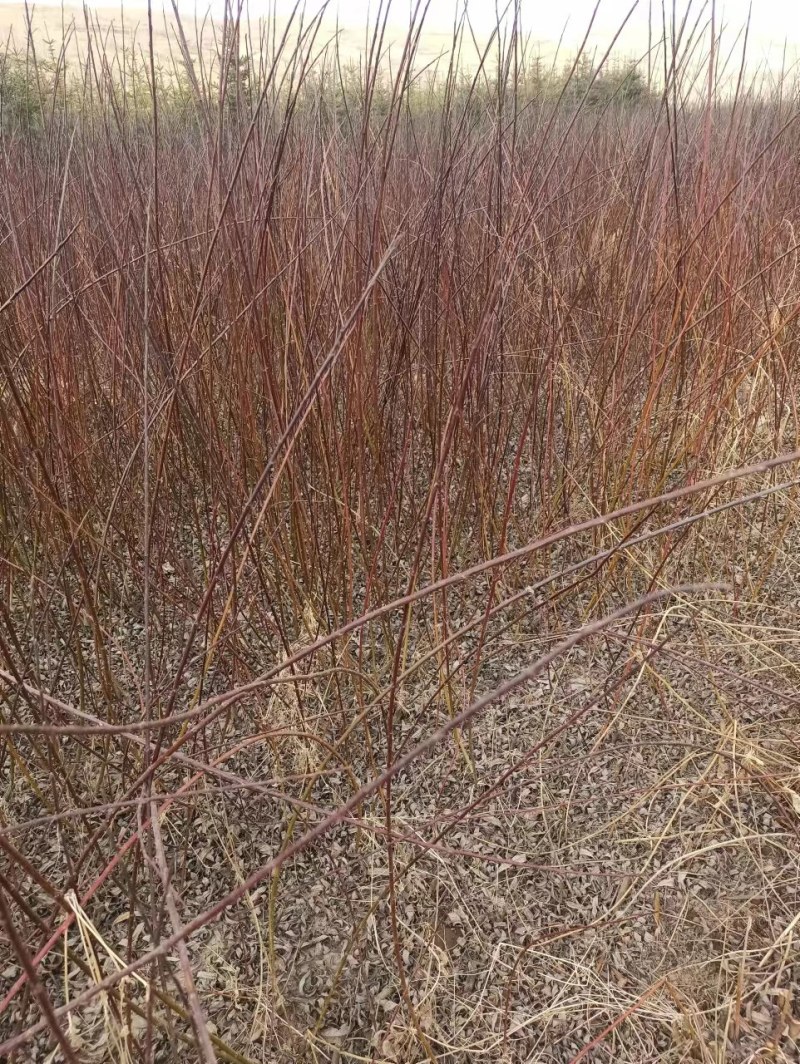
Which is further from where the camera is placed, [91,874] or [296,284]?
[296,284]

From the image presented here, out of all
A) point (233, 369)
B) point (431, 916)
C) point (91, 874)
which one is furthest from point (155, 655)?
point (431, 916)

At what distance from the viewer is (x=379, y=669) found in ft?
3.98

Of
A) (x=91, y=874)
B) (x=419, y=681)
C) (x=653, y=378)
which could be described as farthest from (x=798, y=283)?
(x=91, y=874)

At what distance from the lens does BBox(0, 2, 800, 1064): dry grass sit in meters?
0.75

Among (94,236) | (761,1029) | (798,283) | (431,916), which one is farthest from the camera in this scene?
(798,283)

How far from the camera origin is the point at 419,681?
1.21 meters

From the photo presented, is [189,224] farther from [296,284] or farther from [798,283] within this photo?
[798,283]

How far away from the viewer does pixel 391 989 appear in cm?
80

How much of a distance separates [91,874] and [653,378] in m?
1.18

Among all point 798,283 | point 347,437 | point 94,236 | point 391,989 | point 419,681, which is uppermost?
point 94,236

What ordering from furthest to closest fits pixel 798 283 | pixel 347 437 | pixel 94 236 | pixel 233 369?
pixel 798 283 → pixel 94 236 → pixel 233 369 → pixel 347 437

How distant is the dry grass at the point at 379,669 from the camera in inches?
29.5

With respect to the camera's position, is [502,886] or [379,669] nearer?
[502,886]

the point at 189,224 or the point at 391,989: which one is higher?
the point at 189,224
